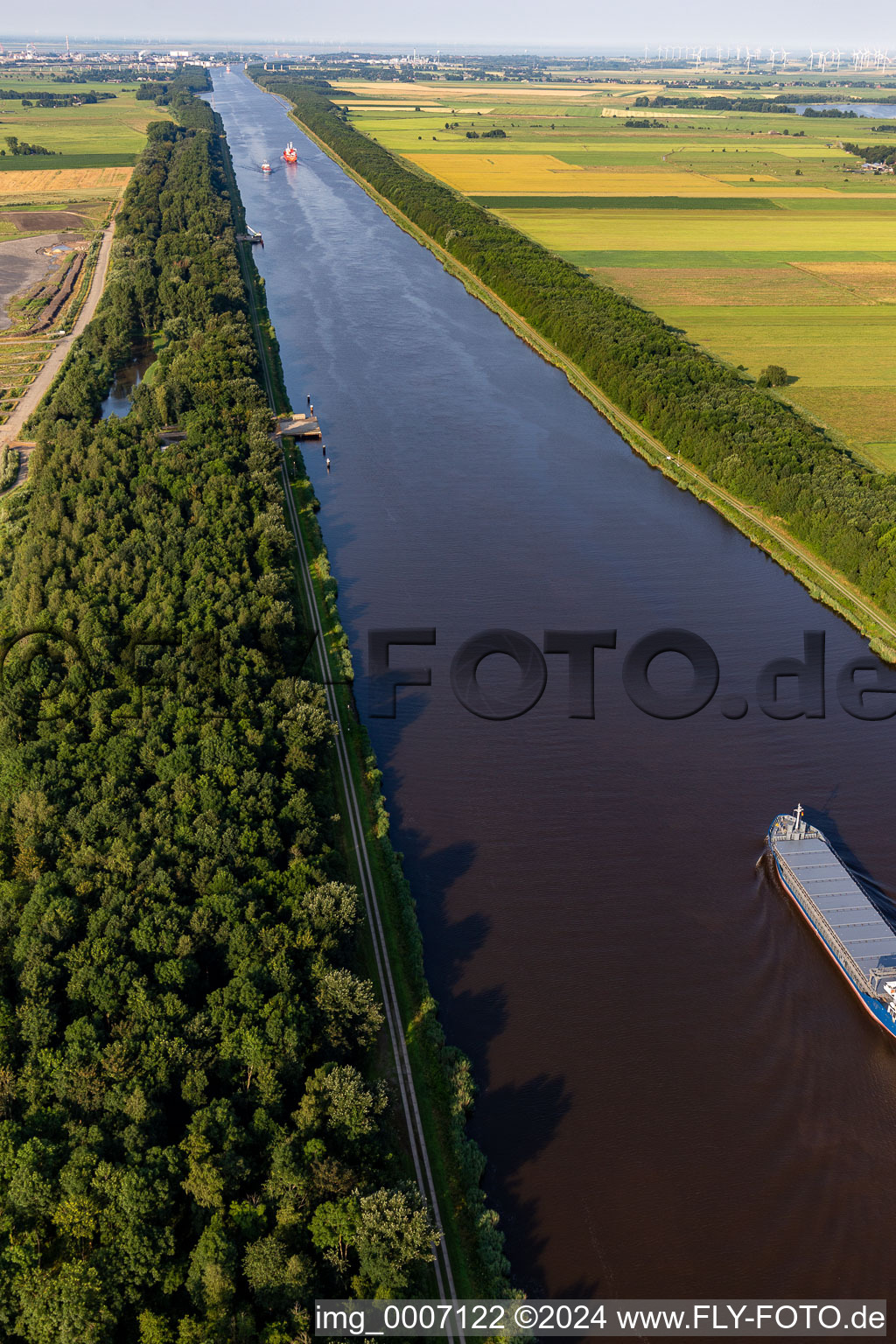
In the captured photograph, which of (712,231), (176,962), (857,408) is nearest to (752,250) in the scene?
(712,231)

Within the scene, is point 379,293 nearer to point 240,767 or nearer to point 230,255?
point 230,255

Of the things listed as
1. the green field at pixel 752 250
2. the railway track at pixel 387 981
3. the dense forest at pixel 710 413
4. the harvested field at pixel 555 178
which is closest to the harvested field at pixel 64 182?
the green field at pixel 752 250

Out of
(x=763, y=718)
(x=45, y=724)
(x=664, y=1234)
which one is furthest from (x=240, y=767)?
(x=763, y=718)

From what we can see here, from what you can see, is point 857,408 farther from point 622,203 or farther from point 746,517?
point 622,203

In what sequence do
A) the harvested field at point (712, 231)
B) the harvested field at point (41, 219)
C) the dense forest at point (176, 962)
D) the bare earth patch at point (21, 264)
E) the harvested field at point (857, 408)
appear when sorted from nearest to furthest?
the dense forest at point (176, 962), the harvested field at point (857, 408), the bare earth patch at point (21, 264), the harvested field at point (712, 231), the harvested field at point (41, 219)

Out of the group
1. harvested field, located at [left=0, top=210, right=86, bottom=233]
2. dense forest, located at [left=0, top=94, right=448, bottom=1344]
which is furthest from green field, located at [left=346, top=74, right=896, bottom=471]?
harvested field, located at [left=0, top=210, right=86, bottom=233]

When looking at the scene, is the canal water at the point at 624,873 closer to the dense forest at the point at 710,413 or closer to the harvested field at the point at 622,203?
the dense forest at the point at 710,413
